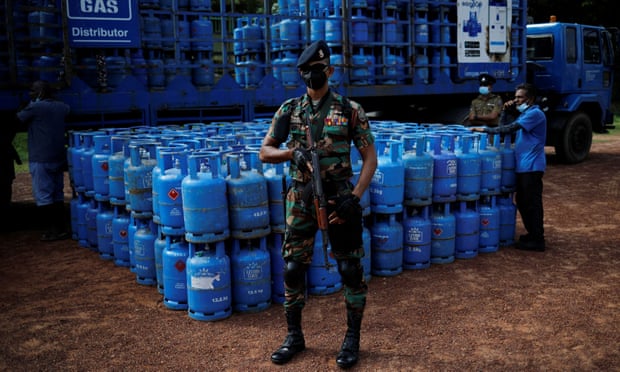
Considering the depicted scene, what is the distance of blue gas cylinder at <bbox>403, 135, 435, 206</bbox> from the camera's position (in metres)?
6.05

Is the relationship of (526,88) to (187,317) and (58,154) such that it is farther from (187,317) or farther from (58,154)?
(58,154)

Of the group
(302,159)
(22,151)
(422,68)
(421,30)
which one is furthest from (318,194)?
(22,151)

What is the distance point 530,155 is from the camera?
6723mm

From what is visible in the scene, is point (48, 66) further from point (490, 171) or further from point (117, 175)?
point (490, 171)

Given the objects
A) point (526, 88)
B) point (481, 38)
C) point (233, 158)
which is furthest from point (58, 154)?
point (481, 38)

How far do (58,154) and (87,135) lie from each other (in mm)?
754

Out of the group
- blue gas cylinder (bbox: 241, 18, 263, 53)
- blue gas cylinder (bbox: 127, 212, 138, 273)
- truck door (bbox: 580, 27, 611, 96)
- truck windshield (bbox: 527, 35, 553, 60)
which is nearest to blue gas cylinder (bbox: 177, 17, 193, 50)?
blue gas cylinder (bbox: 241, 18, 263, 53)

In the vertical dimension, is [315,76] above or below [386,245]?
above

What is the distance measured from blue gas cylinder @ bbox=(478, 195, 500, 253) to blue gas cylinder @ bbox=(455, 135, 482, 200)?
320mm

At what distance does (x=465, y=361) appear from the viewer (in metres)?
4.12

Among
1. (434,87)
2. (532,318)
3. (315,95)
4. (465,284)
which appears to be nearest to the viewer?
(315,95)

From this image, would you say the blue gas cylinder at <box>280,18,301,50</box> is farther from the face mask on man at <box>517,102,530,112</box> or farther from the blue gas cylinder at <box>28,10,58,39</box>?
the face mask on man at <box>517,102,530,112</box>

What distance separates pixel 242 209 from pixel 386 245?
1.65m

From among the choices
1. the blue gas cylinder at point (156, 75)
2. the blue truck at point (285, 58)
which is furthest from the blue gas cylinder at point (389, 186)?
the blue gas cylinder at point (156, 75)
